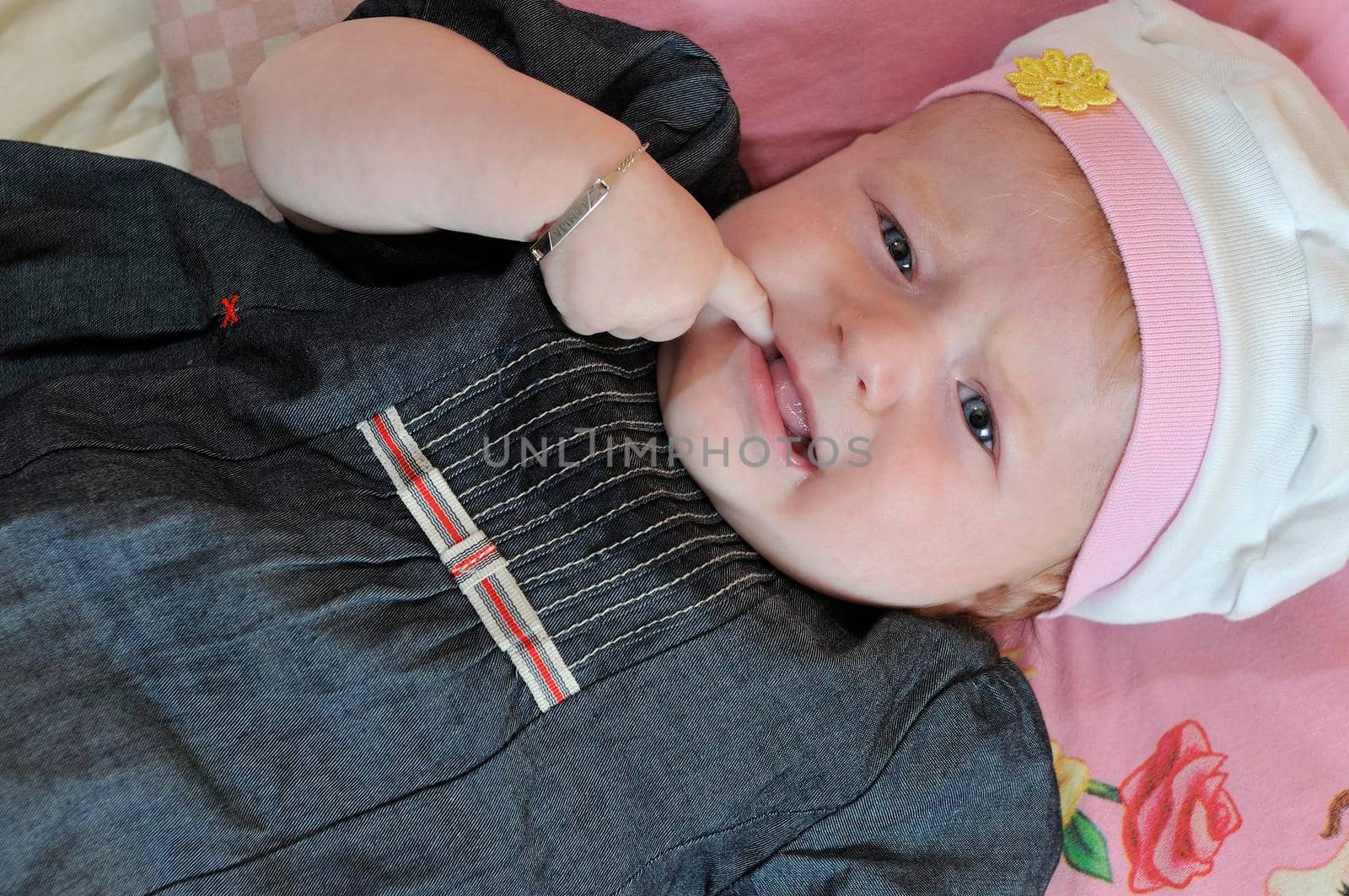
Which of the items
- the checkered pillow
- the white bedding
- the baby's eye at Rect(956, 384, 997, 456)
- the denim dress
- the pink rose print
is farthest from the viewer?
the checkered pillow

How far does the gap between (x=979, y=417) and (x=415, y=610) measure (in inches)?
23.1

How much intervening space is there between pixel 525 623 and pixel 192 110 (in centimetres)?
94

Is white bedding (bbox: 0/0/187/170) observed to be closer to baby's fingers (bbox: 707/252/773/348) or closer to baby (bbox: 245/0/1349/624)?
baby (bbox: 245/0/1349/624)

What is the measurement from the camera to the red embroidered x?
1119mm

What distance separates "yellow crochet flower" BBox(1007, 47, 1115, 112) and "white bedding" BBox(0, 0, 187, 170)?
1133 millimetres

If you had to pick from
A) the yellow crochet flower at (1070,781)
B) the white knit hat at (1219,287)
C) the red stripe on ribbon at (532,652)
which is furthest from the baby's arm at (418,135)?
the yellow crochet flower at (1070,781)

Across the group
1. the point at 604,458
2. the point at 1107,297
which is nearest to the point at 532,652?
the point at 604,458

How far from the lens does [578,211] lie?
975 millimetres

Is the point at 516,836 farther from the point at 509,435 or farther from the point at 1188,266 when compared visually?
the point at 1188,266

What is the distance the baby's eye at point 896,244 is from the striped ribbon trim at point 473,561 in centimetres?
50

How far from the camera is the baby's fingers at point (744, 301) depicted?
41.7 inches

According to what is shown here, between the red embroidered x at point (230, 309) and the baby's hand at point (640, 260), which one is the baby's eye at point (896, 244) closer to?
the baby's hand at point (640, 260)

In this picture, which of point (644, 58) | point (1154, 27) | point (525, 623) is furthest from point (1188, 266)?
point (525, 623)

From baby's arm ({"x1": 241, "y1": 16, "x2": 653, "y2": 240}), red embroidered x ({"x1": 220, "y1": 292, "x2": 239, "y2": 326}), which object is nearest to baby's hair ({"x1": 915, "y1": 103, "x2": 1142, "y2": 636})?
baby's arm ({"x1": 241, "y1": 16, "x2": 653, "y2": 240})
